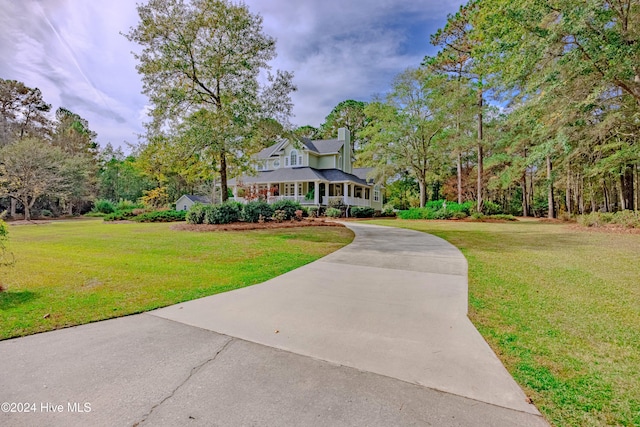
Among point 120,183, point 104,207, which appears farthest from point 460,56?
point 120,183

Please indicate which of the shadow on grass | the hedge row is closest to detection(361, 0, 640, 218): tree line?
the hedge row

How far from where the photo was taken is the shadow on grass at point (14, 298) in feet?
12.8

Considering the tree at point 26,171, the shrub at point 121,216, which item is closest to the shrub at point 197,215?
the shrub at point 121,216

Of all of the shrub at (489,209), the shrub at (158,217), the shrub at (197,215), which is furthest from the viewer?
the shrub at (489,209)

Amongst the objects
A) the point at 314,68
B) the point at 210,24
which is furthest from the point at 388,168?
the point at 210,24

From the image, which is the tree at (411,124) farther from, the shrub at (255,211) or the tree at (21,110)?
the tree at (21,110)

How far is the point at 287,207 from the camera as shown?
52.6 feet

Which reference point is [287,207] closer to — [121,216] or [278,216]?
[278,216]

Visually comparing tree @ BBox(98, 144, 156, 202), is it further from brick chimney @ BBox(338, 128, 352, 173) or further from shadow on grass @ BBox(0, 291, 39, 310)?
shadow on grass @ BBox(0, 291, 39, 310)

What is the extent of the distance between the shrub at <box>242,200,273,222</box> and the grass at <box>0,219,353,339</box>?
407cm

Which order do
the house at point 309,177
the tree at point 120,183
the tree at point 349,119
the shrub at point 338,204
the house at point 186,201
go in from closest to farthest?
the shrub at point 338,204 → the house at point 309,177 → the house at point 186,201 → the tree at point 120,183 → the tree at point 349,119

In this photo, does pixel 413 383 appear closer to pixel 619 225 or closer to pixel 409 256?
pixel 409 256

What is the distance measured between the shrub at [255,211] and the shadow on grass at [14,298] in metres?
10.2

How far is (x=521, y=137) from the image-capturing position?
73.8 ft
